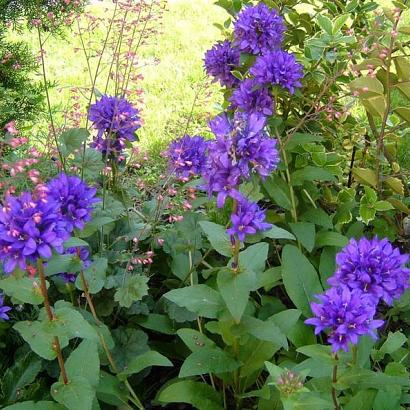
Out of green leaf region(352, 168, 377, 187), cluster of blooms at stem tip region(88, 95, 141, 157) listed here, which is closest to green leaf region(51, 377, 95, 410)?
cluster of blooms at stem tip region(88, 95, 141, 157)

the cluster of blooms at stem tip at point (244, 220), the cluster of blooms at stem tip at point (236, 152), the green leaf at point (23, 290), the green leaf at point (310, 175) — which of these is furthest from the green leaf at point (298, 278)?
the green leaf at point (23, 290)

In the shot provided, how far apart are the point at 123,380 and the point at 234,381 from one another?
0.34m

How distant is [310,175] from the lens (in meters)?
2.22

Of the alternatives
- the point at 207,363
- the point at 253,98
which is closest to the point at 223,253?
the point at 207,363

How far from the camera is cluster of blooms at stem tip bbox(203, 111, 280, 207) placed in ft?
4.81

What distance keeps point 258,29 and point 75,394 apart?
131cm

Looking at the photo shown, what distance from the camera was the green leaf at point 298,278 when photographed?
2.05m

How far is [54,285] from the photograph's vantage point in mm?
2014

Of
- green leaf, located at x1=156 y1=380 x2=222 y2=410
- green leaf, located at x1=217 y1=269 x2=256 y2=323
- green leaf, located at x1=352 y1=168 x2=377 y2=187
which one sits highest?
green leaf, located at x1=217 y1=269 x2=256 y2=323

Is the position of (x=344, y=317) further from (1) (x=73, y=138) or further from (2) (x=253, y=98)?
(1) (x=73, y=138)

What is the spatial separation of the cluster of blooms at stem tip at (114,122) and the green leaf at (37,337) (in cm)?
68

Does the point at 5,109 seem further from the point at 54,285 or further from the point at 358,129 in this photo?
the point at 358,129

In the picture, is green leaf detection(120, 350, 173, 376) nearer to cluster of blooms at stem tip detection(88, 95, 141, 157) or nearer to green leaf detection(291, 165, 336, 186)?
cluster of blooms at stem tip detection(88, 95, 141, 157)

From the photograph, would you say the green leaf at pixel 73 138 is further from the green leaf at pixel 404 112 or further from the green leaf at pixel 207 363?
the green leaf at pixel 404 112
